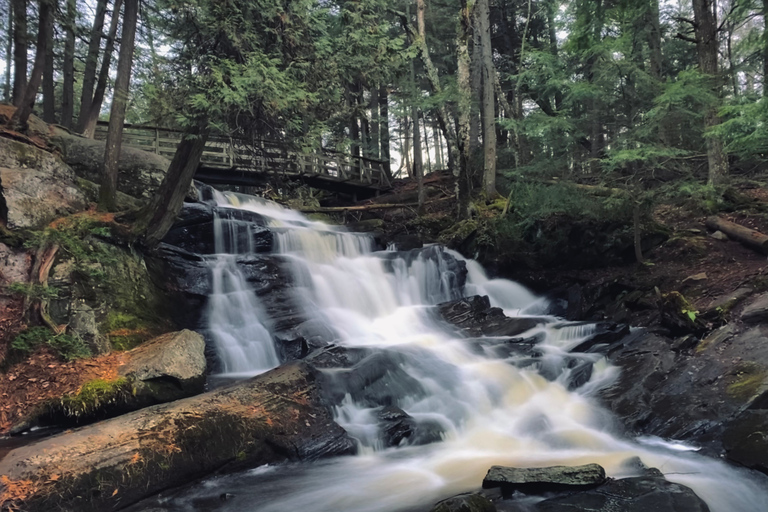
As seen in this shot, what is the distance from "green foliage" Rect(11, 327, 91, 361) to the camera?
21.1 ft

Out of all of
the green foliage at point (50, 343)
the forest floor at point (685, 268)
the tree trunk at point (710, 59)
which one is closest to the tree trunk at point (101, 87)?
the green foliage at point (50, 343)

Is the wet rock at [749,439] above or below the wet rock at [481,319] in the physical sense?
below

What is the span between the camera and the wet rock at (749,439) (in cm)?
514

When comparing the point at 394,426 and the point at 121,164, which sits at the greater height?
the point at 121,164

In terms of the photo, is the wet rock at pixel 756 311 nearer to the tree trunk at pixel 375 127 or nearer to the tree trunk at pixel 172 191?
the tree trunk at pixel 172 191

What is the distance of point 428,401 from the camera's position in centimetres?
755

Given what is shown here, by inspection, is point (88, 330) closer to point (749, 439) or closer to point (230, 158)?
point (749, 439)

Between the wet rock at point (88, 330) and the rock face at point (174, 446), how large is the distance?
87.2 inches

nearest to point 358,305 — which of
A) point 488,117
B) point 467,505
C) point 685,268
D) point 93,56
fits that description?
point 685,268

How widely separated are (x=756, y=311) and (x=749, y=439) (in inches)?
102

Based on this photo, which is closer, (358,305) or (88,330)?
(88,330)

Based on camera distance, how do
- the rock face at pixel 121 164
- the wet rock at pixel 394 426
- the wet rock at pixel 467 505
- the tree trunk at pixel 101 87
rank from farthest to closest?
the tree trunk at pixel 101 87, the rock face at pixel 121 164, the wet rock at pixel 394 426, the wet rock at pixel 467 505

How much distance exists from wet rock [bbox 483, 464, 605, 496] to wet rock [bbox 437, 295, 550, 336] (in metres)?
5.62

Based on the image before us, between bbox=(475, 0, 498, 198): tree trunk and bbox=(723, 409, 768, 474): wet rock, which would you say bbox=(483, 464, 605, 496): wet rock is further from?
bbox=(475, 0, 498, 198): tree trunk
